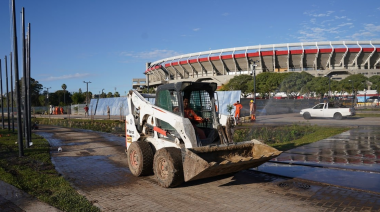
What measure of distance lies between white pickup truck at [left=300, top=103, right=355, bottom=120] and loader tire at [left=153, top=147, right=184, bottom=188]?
22281mm

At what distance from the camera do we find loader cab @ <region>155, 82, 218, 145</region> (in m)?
7.43

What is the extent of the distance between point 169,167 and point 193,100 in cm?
206

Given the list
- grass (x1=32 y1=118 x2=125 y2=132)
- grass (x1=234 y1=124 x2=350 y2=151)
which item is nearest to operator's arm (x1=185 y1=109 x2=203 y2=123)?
grass (x1=234 y1=124 x2=350 y2=151)

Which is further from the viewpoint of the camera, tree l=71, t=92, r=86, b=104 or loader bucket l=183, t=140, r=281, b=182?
tree l=71, t=92, r=86, b=104

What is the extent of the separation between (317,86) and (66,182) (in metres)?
47.2

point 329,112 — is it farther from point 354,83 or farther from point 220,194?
point 354,83

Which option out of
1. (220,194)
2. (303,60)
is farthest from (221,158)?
(303,60)

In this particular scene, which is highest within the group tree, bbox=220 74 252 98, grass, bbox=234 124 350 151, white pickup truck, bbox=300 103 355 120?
tree, bbox=220 74 252 98

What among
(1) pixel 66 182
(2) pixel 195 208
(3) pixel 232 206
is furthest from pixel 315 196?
(1) pixel 66 182

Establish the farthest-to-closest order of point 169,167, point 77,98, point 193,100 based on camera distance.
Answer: point 77,98, point 193,100, point 169,167

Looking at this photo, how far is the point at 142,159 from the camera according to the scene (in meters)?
7.73

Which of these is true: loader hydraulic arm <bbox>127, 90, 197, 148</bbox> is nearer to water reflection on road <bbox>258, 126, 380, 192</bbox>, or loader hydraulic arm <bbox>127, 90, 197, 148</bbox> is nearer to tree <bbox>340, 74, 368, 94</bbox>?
water reflection on road <bbox>258, 126, 380, 192</bbox>

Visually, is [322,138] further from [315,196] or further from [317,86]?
[317,86]

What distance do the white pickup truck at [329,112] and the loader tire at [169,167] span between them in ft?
73.1
